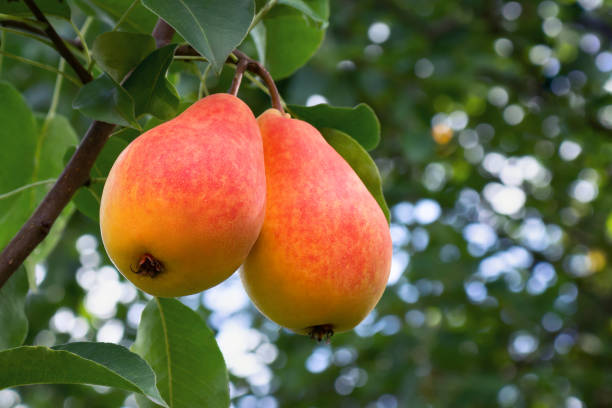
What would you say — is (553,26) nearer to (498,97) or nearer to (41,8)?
(498,97)

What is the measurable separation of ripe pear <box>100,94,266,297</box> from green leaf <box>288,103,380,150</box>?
1.08 ft

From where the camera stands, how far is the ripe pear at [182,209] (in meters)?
0.75

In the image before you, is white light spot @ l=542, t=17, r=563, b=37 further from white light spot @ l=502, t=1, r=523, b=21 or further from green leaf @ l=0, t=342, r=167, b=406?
green leaf @ l=0, t=342, r=167, b=406

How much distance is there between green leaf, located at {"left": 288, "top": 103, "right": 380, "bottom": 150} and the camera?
3.75 ft

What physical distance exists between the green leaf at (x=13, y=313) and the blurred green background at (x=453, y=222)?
1.82m

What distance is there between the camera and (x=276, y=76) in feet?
4.65

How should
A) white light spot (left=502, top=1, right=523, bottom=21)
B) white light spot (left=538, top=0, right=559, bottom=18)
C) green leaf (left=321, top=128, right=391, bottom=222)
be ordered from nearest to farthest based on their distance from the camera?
green leaf (left=321, top=128, right=391, bottom=222) → white light spot (left=538, top=0, right=559, bottom=18) → white light spot (left=502, top=1, right=523, bottom=21)

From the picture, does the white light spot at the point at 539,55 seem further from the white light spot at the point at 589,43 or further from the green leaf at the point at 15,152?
the green leaf at the point at 15,152

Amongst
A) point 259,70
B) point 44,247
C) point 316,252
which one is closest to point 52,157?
point 44,247

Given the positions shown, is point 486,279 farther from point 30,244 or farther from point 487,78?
point 30,244

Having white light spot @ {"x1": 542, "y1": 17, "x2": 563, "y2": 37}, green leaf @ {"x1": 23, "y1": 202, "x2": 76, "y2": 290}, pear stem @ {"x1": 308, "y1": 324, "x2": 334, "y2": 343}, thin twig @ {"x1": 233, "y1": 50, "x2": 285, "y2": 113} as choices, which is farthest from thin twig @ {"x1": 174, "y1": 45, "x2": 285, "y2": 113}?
white light spot @ {"x1": 542, "y1": 17, "x2": 563, "y2": 37}

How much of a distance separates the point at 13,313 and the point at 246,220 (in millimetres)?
547

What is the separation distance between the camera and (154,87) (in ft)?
3.13

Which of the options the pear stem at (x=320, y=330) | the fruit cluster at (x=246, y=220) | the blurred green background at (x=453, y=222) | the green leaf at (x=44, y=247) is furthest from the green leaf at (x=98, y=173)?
the blurred green background at (x=453, y=222)
